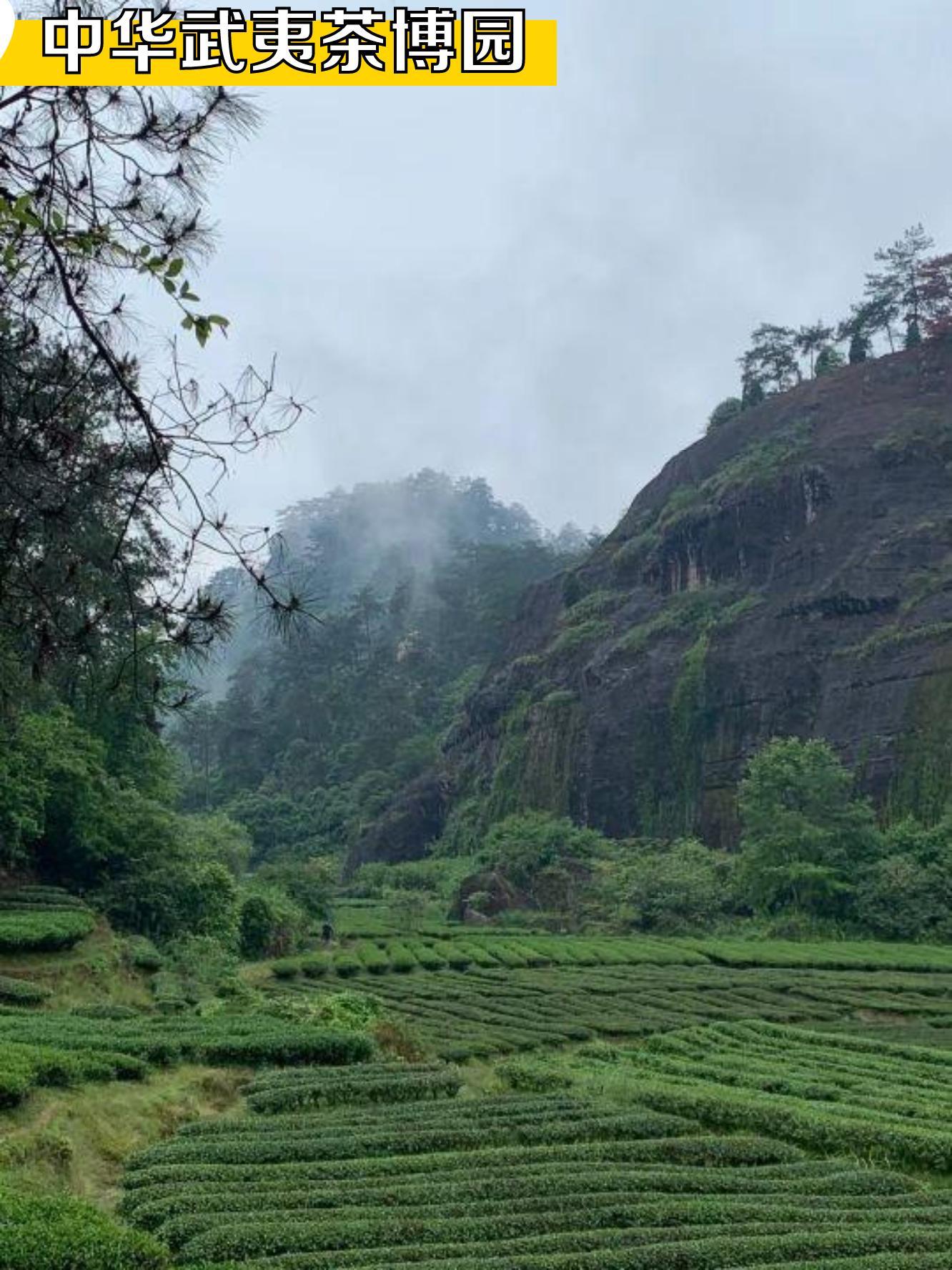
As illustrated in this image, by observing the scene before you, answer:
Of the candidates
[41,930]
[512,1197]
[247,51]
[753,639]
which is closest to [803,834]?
[753,639]

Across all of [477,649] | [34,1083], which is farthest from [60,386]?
[477,649]

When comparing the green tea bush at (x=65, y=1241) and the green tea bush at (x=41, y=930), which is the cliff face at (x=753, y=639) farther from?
the green tea bush at (x=65, y=1241)

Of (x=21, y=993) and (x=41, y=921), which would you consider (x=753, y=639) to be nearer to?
(x=41, y=921)

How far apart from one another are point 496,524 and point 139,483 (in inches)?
5405

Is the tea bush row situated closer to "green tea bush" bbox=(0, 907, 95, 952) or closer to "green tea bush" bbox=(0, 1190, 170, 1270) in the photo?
"green tea bush" bbox=(0, 1190, 170, 1270)

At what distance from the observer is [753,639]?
5475 centimetres

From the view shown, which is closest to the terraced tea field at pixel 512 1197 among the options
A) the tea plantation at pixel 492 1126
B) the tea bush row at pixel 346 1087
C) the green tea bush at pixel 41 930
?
the tea plantation at pixel 492 1126

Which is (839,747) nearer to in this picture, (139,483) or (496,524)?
(139,483)

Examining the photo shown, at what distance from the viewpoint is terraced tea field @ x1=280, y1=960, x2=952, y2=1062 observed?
2178 cm

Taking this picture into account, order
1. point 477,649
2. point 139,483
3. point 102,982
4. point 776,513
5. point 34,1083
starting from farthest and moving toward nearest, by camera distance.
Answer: point 477,649 → point 776,513 → point 102,982 → point 34,1083 → point 139,483

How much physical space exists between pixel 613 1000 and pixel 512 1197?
15.2 metres

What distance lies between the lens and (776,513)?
59281mm

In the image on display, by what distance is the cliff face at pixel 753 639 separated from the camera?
49125 millimetres

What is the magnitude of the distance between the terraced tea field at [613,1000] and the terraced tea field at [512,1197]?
632 centimetres
